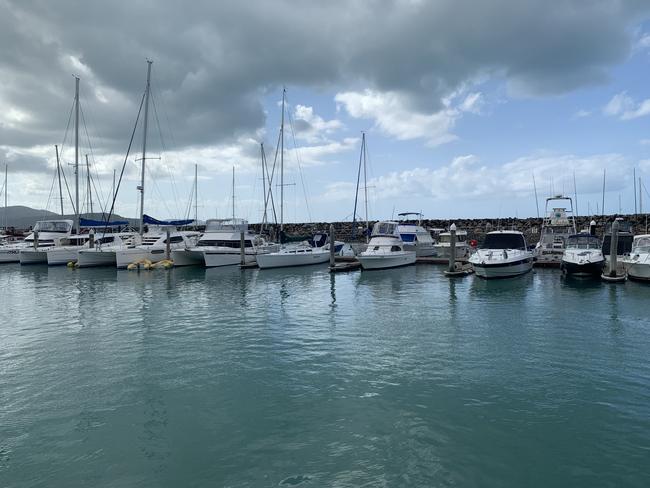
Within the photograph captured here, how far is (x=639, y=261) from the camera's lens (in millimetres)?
24766

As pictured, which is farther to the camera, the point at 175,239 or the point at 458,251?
Result: the point at 175,239

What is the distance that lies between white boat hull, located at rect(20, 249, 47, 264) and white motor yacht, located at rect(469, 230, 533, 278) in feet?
133

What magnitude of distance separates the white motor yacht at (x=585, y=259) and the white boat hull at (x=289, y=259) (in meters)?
20.7

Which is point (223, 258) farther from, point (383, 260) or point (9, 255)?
point (9, 255)

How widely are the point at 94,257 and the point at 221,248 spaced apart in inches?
465

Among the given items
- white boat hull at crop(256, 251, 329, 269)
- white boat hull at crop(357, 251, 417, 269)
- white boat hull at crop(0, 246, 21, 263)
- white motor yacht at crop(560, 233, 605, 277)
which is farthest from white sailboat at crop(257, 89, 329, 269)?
white boat hull at crop(0, 246, 21, 263)

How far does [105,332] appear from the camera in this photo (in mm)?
15758

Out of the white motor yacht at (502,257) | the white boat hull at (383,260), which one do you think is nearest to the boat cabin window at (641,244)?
the white motor yacht at (502,257)

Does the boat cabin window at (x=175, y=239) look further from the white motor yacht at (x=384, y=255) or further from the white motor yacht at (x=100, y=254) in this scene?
the white motor yacht at (x=384, y=255)

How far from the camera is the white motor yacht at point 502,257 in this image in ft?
92.0

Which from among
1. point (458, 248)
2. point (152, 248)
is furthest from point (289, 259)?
point (458, 248)

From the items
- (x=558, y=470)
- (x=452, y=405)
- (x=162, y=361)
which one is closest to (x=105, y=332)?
(x=162, y=361)

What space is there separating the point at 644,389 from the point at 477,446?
512cm

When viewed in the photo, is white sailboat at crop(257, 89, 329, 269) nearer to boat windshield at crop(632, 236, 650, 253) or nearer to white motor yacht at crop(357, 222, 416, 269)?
white motor yacht at crop(357, 222, 416, 269)
